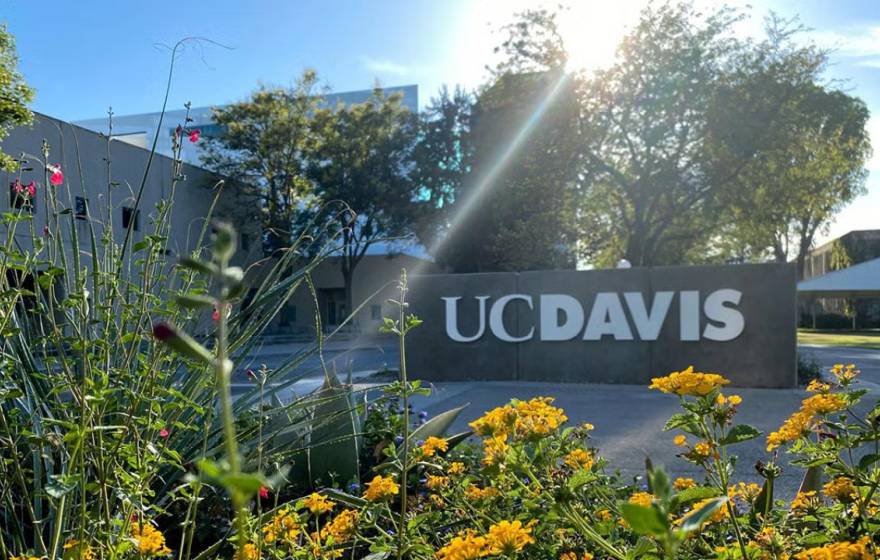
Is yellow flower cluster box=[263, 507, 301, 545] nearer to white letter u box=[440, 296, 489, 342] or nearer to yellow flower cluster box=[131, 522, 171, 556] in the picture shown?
yellow flower cluster box=[131, 522, 171, 556]

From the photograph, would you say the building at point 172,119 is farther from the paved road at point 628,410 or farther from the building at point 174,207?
the paved road at point 628,410

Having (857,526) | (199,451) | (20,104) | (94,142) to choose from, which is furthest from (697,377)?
(94,142)

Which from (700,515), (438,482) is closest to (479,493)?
(438,482)

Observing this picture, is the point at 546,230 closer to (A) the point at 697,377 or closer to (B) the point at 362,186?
(B) the point at 362,186

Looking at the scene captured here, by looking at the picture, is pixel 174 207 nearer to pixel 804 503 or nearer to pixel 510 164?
pixel 510 164

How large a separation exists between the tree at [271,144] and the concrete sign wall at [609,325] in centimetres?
1293

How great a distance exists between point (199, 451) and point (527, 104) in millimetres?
13795

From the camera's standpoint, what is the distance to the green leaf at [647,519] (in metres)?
0.49

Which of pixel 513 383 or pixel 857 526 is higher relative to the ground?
pixel 857 526

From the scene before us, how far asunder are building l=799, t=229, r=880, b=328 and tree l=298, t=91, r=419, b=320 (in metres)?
23.7

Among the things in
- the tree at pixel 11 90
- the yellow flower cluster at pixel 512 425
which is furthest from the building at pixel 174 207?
the yellow flower cluster at pixel 512 425

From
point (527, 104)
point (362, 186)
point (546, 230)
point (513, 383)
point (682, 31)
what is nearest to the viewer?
point (513, 383)

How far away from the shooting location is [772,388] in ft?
27.7

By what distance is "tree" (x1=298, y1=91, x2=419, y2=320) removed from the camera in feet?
71.6
